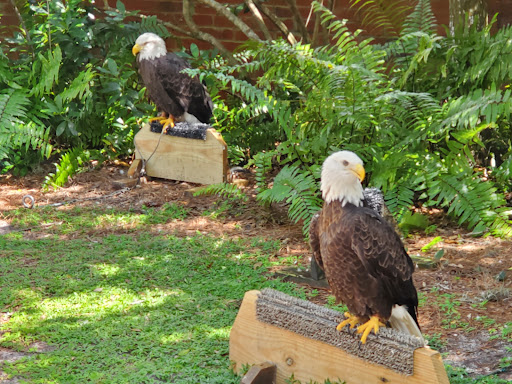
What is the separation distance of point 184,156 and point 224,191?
919 mm

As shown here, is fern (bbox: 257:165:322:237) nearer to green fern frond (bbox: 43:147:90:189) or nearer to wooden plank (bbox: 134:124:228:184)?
wooden plank (bbox: 134:124:228:184)

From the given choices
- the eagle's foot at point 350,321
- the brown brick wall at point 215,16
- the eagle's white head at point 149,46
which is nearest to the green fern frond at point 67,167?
the eagle's white head at point 149,46

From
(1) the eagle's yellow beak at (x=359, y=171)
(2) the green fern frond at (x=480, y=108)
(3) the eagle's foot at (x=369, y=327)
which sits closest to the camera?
(3) the eagle's foot at (x=369, y=327)

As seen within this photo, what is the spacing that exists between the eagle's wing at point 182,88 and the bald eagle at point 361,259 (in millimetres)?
3716

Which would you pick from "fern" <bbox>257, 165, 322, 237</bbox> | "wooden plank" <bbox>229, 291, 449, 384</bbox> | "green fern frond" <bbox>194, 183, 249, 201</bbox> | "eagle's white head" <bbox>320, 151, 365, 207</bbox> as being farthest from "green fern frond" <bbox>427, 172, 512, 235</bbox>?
"wooden plank" <bbox>229, 291, 449, 384</bbox>

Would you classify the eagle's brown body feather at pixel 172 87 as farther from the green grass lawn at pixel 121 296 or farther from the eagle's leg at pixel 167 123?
the green grass lawn at pixel 121 296

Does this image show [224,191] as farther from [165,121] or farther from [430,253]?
[430,253]

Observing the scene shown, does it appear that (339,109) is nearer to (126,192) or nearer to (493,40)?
(493,40)

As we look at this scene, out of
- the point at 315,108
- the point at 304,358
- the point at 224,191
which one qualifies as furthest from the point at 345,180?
the point at 224,191

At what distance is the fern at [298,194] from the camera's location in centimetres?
541

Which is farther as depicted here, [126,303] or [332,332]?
[126,303]

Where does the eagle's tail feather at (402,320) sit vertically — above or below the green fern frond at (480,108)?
below

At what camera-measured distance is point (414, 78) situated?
6.20 meters

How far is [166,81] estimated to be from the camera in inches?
274
